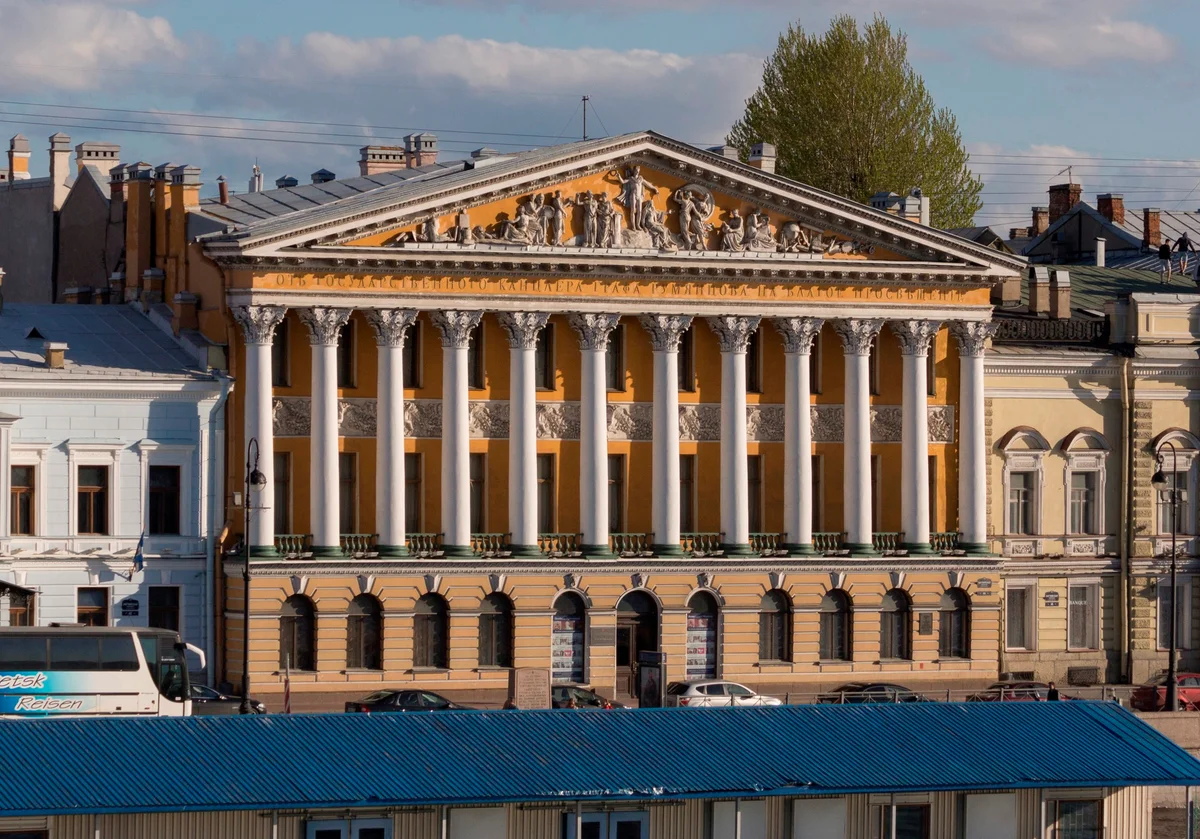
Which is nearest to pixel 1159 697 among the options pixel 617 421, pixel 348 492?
pixel 617 421

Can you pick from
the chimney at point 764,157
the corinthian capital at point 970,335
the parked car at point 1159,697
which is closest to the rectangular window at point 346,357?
the chimney at point 764,157

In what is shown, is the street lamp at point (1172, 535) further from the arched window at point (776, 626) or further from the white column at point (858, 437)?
the arched window at point (776, 626)

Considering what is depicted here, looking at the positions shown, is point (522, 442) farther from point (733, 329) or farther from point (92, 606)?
point (92, 606)

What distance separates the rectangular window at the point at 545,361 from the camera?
8150 cm

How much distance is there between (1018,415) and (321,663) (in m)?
22.0

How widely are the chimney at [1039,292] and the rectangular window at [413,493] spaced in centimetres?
1988

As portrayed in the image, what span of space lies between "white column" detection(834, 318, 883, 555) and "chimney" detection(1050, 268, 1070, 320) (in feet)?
26.1

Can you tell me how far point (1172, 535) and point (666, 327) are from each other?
1561 centimetres

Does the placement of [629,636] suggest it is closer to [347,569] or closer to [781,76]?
[347,569]

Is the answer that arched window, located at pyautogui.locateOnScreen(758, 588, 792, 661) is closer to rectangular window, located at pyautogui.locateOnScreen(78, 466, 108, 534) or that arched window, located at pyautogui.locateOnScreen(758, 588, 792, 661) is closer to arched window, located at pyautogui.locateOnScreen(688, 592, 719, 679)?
arched window, located at pyautogui.locateOnScreen(688, 592, 719, 679)

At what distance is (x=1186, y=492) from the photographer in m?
88.2

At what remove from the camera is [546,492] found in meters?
81.8

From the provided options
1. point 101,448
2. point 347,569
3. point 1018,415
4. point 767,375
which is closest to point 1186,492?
point 1018,415

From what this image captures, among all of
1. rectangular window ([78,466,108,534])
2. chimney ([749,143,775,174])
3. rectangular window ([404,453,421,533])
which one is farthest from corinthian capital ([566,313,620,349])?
rectangular window ([78,466,108,534])
